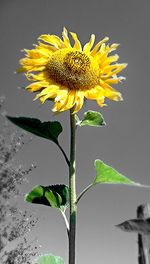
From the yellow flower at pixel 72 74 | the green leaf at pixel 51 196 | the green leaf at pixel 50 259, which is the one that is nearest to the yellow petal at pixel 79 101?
the yellow flower at pixel 72 74

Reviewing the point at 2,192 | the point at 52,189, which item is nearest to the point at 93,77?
the point at 52,189

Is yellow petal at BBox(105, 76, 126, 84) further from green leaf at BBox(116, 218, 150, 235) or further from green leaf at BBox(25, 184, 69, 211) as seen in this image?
green leaf at BBox(116, 218, 150, 235)

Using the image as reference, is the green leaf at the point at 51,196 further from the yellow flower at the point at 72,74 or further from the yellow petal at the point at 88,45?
the yellow petal at the point at 88,45

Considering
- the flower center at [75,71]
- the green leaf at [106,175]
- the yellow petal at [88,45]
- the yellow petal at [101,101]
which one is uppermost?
the yellow petal at [88,45]

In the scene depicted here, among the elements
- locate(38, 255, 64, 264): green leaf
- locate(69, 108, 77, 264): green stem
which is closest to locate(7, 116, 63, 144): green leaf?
locate(69, 108, 77, 264): green stem

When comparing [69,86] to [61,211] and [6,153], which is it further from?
[6,153]
